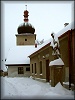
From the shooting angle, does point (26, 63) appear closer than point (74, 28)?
No

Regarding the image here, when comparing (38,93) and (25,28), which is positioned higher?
(25,28)

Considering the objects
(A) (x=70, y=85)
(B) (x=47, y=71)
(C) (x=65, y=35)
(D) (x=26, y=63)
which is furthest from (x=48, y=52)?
(D) (x=26, y=63)

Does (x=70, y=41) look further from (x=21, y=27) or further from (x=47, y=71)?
(x=21, y=27)

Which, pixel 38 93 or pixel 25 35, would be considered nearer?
pixel 38 93

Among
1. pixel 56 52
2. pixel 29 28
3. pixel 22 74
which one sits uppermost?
pixel 29 28

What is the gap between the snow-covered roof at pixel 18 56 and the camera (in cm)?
2962

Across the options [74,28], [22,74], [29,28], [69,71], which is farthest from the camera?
[29,28]

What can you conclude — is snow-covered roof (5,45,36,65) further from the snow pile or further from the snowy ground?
the snow pile

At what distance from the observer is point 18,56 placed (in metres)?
31.4

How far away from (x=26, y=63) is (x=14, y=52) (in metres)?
4.81

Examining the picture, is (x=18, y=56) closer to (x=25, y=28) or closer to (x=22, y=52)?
(x=22, y=52)

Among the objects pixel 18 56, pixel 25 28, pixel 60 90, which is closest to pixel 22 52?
pixel 18 56

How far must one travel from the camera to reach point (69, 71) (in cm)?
1180

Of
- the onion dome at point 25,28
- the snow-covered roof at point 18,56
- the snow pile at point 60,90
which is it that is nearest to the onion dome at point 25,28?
the onion dome at point 25,28
